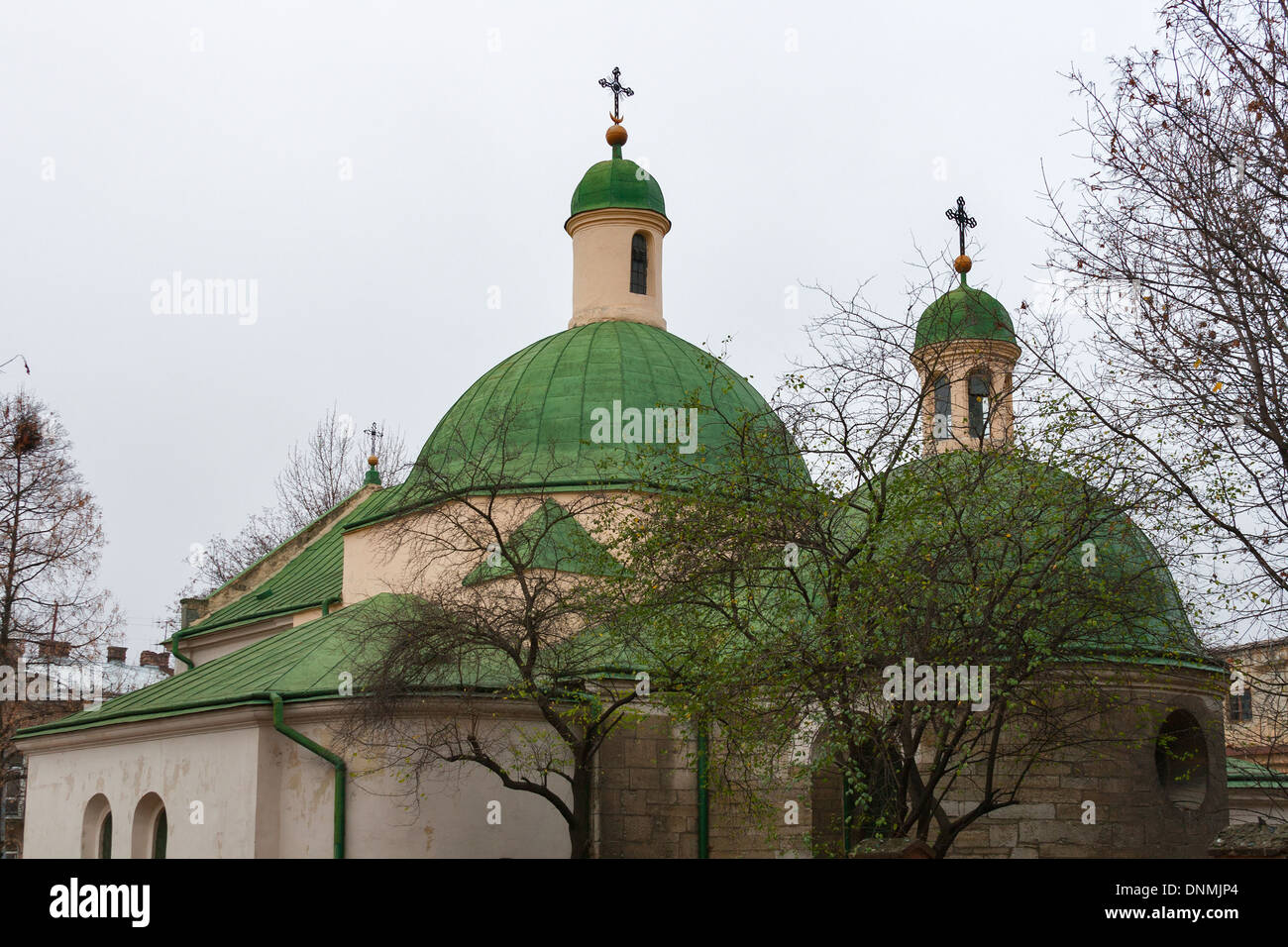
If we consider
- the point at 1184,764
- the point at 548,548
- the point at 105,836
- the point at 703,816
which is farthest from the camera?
the point at 105,836

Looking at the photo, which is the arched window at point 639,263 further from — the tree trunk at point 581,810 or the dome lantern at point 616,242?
the tree trunk at point 581,810

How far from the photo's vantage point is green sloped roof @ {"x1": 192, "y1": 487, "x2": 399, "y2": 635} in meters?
24.0

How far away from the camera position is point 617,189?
1010 inches

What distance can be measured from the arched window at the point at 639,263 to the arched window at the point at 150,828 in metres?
12.4

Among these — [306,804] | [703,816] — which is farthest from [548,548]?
[306,804]

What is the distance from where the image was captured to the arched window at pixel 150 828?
18.2 metres

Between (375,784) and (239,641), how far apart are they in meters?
10.4

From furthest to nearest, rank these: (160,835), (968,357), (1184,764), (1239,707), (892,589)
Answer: (1239,707)
(1184,764)
(160,835)
(968,357)
(892,589)

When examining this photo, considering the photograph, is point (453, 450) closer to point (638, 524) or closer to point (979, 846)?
point (638, 524)

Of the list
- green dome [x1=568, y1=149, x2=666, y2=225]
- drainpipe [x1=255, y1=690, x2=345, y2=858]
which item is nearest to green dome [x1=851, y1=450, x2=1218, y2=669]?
drainpipe [x1=255, y1=690, x2=345, y2=858]

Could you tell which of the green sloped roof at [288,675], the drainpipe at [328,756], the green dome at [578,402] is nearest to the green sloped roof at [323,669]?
the green sloped roof at [288,675]

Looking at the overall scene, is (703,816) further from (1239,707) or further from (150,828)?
(1239,707)

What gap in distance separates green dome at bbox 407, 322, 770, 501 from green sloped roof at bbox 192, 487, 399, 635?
221cm

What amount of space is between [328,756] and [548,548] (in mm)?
4410
